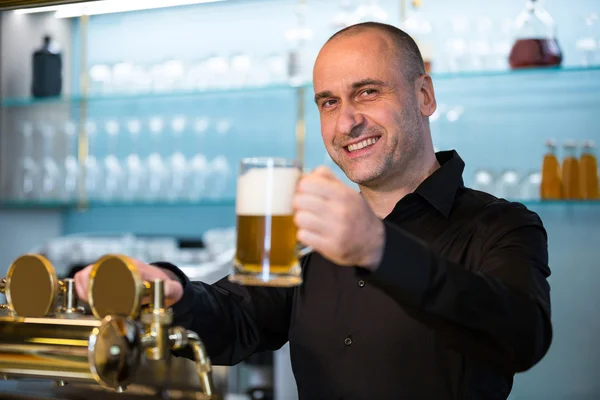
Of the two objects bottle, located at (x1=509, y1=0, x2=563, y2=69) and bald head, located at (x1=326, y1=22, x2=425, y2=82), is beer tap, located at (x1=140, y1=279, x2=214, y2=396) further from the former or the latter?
bottle, located at (x1=509, y1=0, x2=563, y2=69)

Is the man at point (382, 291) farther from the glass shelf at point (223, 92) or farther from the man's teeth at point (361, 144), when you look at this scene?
the glass shelf at point (223, 92)

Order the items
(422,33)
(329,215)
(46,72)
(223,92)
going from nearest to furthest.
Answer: (329,215) → (422,33) → (223,92) → (46,72)

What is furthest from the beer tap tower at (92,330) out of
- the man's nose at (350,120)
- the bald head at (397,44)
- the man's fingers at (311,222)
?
the bald head at (397,44)

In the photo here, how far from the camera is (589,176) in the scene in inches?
123

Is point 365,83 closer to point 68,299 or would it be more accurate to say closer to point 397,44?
point 397,44

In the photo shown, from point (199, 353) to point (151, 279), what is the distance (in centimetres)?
28

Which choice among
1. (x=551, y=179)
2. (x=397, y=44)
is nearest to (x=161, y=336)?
(x=397, y=44)

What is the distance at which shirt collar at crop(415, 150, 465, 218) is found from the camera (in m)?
1.62

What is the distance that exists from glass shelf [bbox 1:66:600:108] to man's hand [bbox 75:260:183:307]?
85.3 inches

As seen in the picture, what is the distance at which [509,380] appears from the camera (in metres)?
1.55

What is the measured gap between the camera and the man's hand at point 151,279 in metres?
1.20

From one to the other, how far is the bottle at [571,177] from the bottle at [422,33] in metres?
0.64

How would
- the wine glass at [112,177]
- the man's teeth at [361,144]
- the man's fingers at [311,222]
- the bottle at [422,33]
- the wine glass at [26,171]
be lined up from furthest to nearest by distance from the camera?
the wine glass at [26,171] < the wine glass at [112,177] < the bottle at [422,33] < the man's teeth at [361,144] < the man's fingers at [311,222]

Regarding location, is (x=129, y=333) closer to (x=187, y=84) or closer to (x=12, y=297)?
(x=12, y=297)
